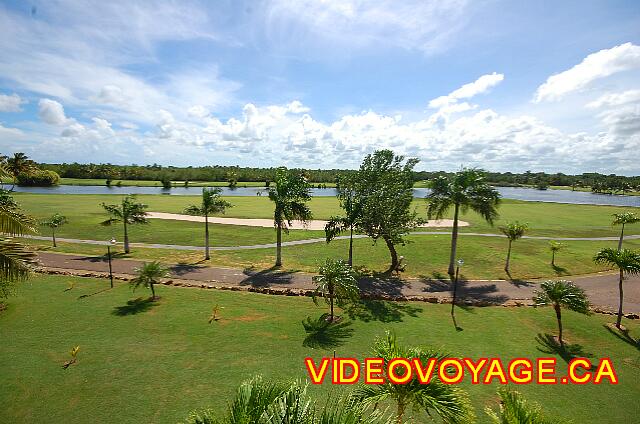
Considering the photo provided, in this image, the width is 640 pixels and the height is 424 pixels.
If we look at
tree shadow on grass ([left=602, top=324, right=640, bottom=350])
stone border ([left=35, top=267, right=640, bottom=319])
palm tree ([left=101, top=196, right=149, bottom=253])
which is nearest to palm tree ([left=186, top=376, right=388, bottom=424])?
stone border ([left=35, top=267, right=640, bottom=319])


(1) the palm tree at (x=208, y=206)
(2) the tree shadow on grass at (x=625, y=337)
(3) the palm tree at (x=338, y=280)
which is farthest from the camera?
(1) the palm tree at (x=208, y=206)

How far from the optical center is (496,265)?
35.8 meters

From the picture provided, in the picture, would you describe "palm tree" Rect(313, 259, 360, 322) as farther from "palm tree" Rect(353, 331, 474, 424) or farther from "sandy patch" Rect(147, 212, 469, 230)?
"sandy patch" Rect(147, 212, 469, 230)

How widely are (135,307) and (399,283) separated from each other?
2107 centimetres

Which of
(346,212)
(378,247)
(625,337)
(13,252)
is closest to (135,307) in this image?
(13,252)

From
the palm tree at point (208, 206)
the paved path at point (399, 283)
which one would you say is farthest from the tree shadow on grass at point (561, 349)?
the palm tree at point (208, 206)

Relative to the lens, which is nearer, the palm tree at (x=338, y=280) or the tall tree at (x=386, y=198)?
the palm tree at (x=338, y=280)

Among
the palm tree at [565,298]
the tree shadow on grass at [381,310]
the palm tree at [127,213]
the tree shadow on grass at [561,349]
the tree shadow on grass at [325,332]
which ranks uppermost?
the palm tree at [127,213]

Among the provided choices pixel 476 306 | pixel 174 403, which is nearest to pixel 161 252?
pixel 174 403

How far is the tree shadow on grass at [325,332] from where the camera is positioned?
19031 mm

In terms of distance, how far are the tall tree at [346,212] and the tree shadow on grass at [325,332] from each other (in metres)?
9.80

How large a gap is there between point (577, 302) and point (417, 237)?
95.3 ft

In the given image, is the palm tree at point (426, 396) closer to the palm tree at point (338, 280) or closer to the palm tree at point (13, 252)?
the palm tree at point (13, 252)

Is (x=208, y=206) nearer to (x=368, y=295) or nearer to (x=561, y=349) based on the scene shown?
(x=368, y=295)
